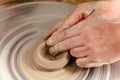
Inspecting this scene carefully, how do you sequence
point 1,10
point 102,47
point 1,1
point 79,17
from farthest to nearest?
point 1,1 < point 1,10 < point 79,17 < point 102,47

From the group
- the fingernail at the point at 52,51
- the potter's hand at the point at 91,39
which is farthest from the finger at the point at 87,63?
the fingernail at the point at 52,51

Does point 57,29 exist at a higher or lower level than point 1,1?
lower

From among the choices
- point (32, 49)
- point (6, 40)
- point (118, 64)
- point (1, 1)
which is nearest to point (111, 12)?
point (118, 64)

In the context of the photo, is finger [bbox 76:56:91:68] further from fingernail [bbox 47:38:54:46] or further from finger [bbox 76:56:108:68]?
fingernail [bbox 47:38:54:46]

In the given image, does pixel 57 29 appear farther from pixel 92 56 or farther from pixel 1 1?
pixel 1 1

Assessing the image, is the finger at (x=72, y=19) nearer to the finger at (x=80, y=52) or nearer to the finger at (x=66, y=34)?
the finger at (x=66, y=34)

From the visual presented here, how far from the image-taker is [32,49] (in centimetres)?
129

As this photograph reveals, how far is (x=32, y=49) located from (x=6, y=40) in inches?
6.0

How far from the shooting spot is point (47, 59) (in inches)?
47.7

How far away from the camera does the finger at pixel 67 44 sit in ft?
3.85

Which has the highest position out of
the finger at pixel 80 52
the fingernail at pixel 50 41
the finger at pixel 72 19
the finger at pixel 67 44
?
the finger at pixel 72 19

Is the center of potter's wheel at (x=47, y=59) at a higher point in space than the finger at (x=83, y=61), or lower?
higher

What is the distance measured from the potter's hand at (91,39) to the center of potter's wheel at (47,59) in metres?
0.03

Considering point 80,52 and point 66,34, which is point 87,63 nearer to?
point 80,52
